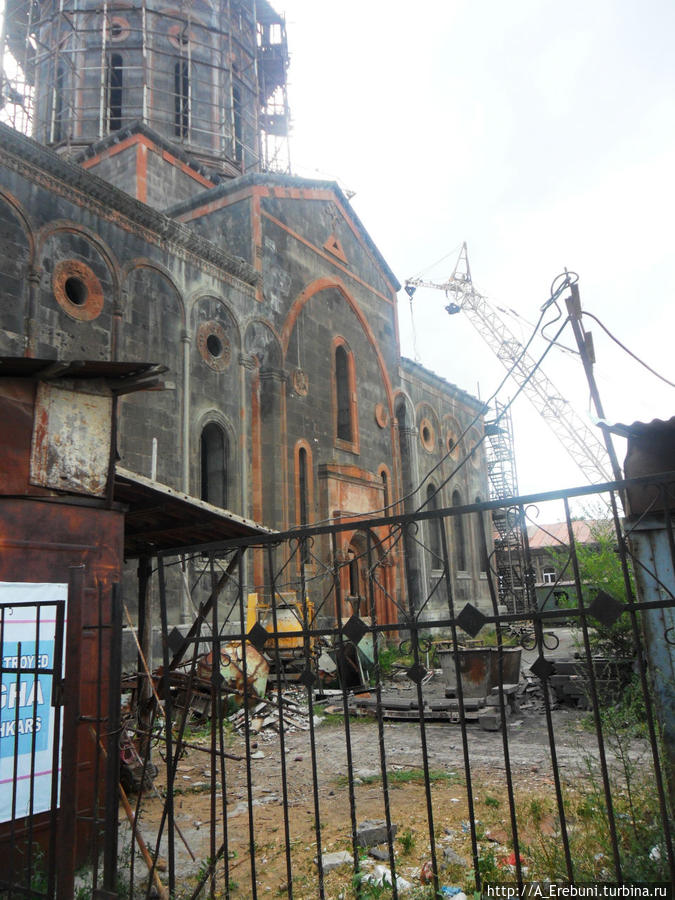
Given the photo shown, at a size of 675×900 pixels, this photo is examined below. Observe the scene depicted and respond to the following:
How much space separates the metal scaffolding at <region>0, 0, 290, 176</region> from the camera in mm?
21562

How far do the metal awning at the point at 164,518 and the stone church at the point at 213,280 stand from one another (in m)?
2.21

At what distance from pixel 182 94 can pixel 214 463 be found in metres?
15.3

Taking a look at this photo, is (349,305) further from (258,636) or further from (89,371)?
(258,636)

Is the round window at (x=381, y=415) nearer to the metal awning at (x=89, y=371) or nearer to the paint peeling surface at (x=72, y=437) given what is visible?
the metal awning at (x=89, y=371)

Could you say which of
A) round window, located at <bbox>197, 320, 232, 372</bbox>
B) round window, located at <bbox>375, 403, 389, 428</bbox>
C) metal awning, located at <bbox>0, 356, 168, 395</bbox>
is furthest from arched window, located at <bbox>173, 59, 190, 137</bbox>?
metal awning, located at <bbox>0, 356, 168, 395</bbox>

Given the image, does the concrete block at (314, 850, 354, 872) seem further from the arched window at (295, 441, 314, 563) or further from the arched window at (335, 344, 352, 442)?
the arched window at (335, 344, 352, 442)

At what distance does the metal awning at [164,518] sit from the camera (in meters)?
6.59

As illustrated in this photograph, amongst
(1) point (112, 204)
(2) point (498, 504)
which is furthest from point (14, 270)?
(2) point (498, 504)

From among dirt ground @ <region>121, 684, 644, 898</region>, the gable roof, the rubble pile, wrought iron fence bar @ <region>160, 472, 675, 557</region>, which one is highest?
the gable roof

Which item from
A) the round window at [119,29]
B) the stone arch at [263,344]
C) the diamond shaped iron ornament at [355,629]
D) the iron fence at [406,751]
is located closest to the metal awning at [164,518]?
the iron fence at [406,751]

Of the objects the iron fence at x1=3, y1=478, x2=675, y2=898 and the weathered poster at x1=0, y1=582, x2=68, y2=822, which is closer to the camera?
the iron fence at x1=3, y1=478, x2=675, y2=898

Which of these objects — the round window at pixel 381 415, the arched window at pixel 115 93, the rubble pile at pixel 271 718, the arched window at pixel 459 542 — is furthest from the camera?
the arched window at pixel 459 542

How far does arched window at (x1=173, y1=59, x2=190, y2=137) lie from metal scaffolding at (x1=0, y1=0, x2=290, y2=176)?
36mm

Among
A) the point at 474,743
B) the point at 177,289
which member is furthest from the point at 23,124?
the point at 474,743
